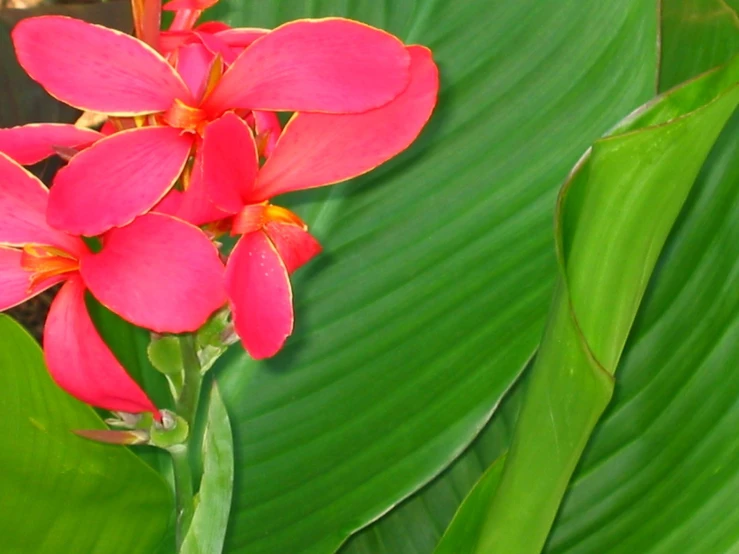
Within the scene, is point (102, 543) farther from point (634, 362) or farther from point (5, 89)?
point (5, 89)

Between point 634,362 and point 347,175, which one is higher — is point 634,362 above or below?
below

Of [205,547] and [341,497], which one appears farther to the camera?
[341,497]

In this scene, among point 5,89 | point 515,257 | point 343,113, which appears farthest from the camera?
point 5,89

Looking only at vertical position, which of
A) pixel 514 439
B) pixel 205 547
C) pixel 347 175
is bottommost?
pixel 205 547

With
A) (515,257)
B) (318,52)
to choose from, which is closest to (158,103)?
(318,52)

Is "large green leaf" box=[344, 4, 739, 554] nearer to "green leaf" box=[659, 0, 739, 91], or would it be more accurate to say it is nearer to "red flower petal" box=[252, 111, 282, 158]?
"green leaf" box=[659, 0, 739, 91]

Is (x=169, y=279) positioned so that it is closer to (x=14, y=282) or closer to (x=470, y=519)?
(x=14, y=282)

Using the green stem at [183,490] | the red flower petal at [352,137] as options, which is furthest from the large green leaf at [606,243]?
the green stem at [183,490]

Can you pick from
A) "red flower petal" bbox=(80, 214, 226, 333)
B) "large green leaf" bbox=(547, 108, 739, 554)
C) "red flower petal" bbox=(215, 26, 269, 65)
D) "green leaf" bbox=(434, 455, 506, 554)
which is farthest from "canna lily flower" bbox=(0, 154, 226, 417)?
"large green leaf" bbox=(547, 108, 739, 554)
